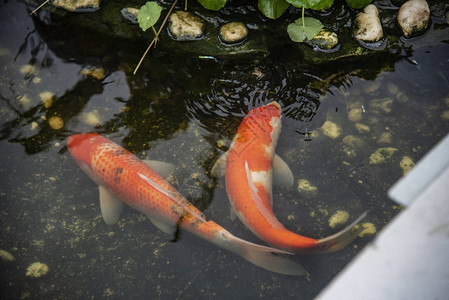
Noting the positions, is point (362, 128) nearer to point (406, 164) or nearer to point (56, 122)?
point (406, 164)

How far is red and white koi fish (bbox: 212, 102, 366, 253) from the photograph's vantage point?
288cm

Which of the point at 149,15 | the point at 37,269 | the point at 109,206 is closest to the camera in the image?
the point at 37,269

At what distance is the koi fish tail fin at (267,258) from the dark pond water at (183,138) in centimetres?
8

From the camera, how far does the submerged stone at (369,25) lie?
386 centimetres

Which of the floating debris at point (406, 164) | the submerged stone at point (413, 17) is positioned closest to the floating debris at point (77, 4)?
the submerged stone at point (413, 17)

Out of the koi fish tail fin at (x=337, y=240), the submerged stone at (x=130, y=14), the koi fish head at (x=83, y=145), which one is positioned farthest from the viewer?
the submerged stone at (x=130, y=14)

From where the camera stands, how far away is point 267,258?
296 cm

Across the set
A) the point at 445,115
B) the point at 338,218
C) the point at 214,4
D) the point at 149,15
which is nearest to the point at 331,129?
the point at 338,218

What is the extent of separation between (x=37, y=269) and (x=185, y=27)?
2.95 meters

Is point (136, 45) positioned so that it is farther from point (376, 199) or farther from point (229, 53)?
point (376, 199)

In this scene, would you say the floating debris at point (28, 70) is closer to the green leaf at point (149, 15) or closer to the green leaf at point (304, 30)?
the green leaf at point (149, 15)

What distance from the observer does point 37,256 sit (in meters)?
3.12

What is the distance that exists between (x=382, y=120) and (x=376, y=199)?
0.89 meters

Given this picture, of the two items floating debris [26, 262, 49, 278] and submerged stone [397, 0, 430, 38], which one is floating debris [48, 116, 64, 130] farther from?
submerged stone [397, 0, 430, 38]
